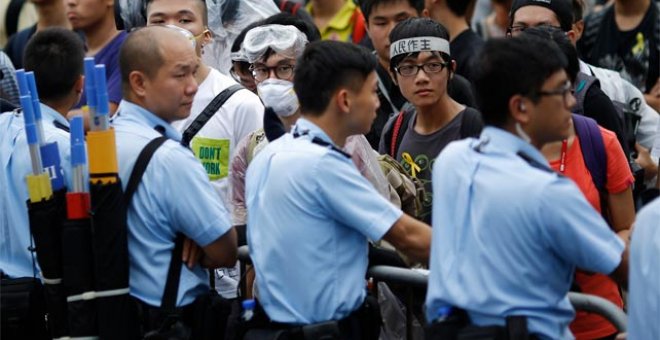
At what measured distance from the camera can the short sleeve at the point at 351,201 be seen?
17.8 ft

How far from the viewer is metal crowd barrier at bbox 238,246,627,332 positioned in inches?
206

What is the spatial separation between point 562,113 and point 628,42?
472cm

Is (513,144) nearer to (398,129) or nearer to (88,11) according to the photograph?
(398,129)

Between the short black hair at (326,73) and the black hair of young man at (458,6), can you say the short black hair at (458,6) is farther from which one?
the short black hair at (326,73)

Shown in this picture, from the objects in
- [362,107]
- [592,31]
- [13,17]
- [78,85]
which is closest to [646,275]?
[362,107]

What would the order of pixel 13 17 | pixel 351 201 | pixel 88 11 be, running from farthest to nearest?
pixel 13 17 < pixel 88 11 < pixel 351 201

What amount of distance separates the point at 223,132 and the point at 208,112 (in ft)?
0.44

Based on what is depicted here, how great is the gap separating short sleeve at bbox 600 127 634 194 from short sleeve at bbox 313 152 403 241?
1193mm

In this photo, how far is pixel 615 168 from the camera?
6137 millimetres

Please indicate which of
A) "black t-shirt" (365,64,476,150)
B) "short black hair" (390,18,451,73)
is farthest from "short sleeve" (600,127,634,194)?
"black t-shirt" (365,64,476,150)

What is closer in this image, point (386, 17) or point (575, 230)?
point (575, 230)

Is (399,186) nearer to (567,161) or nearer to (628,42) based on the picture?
(567,161)

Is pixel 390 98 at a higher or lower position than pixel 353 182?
lower

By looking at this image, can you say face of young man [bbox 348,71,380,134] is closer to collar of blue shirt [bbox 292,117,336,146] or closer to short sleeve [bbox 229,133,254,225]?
collar of blue shirt [bbox 292,117,336,146]
